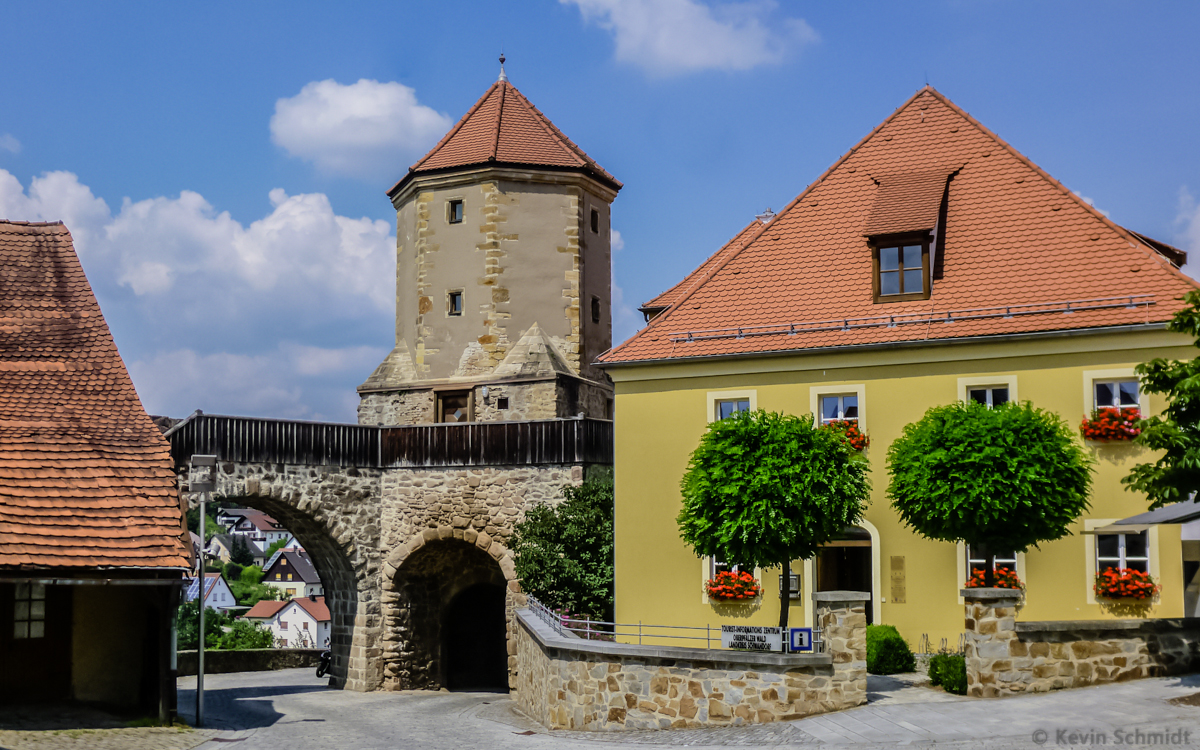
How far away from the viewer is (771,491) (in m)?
18.9

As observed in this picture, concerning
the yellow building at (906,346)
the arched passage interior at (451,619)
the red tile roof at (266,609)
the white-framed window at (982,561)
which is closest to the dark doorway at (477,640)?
the arched passage interior at (451,619)

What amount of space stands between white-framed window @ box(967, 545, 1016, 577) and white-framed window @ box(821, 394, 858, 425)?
310 centimetres

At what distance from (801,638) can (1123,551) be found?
671 cm

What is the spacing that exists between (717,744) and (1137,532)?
28.7 ft

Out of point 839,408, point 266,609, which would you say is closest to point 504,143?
point 839,408

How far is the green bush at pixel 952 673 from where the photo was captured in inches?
675

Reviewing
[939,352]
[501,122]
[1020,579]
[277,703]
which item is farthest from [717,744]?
[501,122]

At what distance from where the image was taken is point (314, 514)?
96.4ft

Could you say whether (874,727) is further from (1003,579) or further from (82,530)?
(82,530)

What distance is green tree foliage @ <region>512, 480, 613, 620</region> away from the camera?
82.7 feet

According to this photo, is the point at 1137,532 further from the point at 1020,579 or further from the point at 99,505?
the point at 99,505

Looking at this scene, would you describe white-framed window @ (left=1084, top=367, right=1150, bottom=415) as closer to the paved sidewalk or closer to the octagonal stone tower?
the paved sidewalk

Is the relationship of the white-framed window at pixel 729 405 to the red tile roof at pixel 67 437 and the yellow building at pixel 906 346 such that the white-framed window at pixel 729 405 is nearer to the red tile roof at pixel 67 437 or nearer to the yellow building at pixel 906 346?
the yellow building at pixel 906 346

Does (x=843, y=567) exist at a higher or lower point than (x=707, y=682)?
higher
